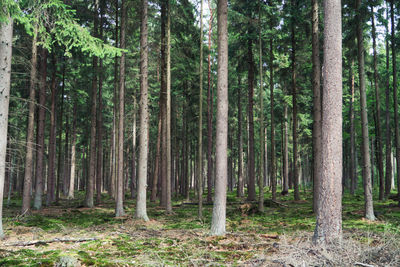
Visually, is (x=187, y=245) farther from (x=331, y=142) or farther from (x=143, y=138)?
(x=143, y=138)

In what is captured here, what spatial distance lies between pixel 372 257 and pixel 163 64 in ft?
51.0

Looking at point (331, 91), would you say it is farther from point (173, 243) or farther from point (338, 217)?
point (173, 243)

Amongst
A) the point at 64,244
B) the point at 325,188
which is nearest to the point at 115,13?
the point at 64,244

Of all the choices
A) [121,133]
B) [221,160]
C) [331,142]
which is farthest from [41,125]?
[331,142]

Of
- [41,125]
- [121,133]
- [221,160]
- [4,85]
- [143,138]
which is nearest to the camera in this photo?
[4,85]

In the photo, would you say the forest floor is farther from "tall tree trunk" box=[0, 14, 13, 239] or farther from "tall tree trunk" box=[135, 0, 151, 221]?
"tall tree trunk" box=[0, 14, 13, 239]

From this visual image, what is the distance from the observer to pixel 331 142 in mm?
7367

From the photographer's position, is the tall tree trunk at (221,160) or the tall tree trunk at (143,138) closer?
the tall tree trunk at (221,160)

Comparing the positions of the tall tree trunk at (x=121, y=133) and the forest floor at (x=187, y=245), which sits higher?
the tall tree trunk at (x=121, y=133)

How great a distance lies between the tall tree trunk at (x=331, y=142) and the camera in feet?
23.4

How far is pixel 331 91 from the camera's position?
751cm

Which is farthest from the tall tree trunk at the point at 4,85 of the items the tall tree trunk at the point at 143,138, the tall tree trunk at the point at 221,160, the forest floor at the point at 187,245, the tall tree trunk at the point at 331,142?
the tall tree trunk at the point at 331,142

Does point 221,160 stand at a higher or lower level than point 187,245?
higher

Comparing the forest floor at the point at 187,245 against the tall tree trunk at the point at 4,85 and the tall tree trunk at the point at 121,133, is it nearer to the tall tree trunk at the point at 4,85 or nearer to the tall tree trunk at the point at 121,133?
the tall tree trunk at the point at 121,133
